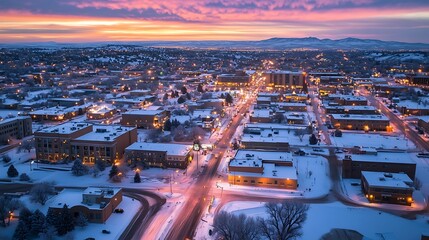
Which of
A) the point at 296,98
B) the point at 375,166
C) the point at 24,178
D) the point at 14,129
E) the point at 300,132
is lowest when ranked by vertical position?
the point at 24,178

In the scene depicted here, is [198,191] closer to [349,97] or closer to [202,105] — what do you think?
[202,105]

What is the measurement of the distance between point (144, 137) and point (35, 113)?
49.9ft

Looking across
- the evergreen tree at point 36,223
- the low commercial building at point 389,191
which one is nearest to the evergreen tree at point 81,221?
the evergreen tree at point 36,223

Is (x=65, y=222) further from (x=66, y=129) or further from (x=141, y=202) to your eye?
(x=66, y=129)

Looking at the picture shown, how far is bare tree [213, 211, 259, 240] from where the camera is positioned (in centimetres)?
1504

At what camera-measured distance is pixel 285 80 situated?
68.9m

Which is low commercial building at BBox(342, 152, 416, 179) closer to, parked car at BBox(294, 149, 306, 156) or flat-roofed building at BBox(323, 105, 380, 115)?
parked car at BBox(294, 149, 306, 156)

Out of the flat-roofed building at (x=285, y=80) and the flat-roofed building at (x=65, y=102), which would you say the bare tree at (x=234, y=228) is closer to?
the flat-roofed building at (x=65, y=102)

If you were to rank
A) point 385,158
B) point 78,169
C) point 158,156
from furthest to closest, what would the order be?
point 158,156, point 385,158, point 78,169

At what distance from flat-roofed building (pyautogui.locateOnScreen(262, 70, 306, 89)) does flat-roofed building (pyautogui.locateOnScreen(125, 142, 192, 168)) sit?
44796 mm

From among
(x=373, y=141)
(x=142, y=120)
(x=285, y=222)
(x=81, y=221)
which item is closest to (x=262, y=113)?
(x=373, y=141)

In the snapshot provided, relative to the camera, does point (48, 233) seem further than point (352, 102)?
No

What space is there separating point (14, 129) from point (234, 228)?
2554 centimetres

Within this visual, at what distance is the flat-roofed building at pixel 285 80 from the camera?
67.9 m
